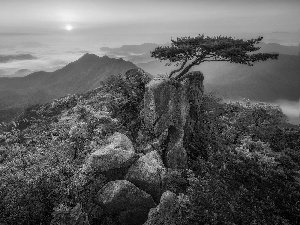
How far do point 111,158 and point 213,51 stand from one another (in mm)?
17944

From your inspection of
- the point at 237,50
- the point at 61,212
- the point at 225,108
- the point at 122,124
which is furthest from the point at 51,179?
the point at 225,108

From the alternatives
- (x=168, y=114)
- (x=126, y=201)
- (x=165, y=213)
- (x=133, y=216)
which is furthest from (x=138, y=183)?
(x=168, y=114)

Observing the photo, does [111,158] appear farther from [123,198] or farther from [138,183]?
[123,198]

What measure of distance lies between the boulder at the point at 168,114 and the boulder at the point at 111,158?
5590 millimetres

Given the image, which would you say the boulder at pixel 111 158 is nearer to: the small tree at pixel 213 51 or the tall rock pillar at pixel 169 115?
the tall rock pillar at pixel 169 115

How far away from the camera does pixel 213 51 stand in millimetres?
28375

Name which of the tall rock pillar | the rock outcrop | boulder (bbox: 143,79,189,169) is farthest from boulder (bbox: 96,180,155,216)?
boulder (bbox: 143,79,189,169)

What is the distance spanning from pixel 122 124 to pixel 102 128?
3037 millimetres

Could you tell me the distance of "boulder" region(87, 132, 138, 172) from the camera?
20.7 m

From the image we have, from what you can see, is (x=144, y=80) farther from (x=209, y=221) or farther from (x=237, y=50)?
(x=209, y=221)

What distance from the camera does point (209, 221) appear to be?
15.9 m

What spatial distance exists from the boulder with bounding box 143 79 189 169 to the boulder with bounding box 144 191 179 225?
7.69m

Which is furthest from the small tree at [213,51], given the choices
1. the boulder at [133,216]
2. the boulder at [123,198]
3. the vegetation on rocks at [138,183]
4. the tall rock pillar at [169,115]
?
the boulder at [133,216]

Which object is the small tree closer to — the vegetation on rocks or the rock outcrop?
the vegetation on rocks
